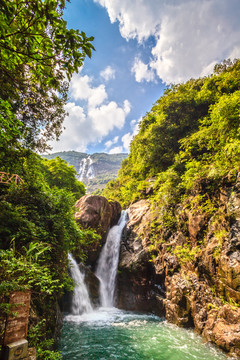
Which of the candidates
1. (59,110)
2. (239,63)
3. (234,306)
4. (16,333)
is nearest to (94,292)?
(234,306)

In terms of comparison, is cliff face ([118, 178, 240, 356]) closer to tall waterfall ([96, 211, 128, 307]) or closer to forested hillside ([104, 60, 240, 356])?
forested hillside ([104, 60, 240, 356])

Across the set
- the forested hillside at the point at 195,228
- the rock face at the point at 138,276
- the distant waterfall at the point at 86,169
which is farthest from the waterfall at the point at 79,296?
the distant waterfall at the point at 86,169

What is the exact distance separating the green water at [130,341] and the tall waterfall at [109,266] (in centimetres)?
302

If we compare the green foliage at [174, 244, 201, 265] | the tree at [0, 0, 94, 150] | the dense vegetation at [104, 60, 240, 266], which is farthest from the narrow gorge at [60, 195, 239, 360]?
the tree at [0, 0, 94, 150]

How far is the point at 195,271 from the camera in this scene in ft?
25.0

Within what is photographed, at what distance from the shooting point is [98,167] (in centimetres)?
16688

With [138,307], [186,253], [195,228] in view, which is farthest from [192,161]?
[138,307]

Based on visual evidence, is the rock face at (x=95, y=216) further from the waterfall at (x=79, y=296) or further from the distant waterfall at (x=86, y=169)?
the distant waterfall at (x=86, y=169)

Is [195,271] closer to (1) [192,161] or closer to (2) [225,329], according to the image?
(2) [225,329]

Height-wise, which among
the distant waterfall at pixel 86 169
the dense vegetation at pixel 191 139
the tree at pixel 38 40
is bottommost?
the tree at pixel 38 40

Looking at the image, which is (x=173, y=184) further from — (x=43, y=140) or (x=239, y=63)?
(x=239, y=63)

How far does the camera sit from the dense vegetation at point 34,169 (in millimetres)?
2443

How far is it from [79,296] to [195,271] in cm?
762

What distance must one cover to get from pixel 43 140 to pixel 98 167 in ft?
529
